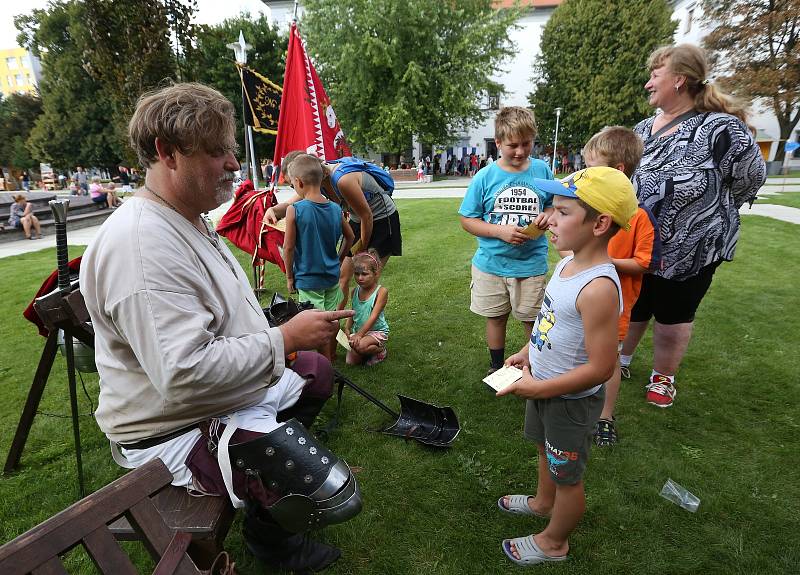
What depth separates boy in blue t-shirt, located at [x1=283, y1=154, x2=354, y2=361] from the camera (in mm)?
3393

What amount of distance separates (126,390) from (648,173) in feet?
9.69

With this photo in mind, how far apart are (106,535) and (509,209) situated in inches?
103

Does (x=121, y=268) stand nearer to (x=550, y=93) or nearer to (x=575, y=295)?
(x=575, y=295)

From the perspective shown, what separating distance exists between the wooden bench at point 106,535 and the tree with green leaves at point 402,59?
88.4ft

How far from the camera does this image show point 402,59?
85.8ft

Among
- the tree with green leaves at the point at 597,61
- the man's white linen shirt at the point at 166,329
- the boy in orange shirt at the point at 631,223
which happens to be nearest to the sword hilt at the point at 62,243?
the man's white linen shirt at the point at 166,329

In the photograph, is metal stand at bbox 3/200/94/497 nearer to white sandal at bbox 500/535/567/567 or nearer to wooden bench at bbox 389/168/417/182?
white sandal at bbox 500/535/567/567

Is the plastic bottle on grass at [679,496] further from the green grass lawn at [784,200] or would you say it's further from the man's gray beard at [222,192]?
the green grass lawn at [784,200]

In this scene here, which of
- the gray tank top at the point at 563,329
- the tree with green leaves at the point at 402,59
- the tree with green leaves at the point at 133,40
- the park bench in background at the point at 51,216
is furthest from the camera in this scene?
the tree with green leaves at the point at 402,59

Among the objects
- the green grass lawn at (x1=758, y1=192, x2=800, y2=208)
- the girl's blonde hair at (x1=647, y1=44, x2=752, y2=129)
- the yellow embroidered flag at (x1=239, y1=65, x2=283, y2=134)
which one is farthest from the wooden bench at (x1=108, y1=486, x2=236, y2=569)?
the green grass lawn at (x1=758, y1=192, x2=800, y2=208)

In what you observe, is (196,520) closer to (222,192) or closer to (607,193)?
(222,192)

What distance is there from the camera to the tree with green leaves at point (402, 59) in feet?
82.4

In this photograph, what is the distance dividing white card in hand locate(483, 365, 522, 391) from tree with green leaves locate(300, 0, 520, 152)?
26.2m

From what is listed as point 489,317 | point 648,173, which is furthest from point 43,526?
point 648,173
